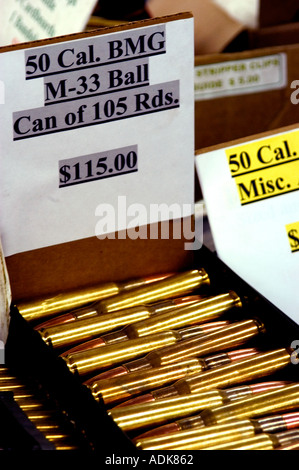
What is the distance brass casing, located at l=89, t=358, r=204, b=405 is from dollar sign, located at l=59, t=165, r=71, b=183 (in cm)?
25

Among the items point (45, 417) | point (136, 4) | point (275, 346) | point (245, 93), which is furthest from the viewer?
point (136, 4)

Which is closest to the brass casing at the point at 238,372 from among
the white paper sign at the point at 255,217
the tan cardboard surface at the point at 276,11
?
the white paper sign at the point at 255,217

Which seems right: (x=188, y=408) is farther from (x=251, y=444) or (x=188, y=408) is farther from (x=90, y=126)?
(x=90, y=126)

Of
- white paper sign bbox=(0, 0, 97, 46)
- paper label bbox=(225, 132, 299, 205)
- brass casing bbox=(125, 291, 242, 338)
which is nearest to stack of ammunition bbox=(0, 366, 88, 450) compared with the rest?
brass casing bbox=(125, 291, 242, 338)

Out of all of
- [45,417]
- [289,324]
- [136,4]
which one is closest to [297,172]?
[289,324]

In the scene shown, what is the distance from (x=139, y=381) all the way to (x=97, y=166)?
272 millimetres

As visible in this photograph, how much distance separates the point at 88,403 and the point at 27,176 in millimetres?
288

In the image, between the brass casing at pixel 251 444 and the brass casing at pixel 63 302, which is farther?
the brass casing at pixel 63 302

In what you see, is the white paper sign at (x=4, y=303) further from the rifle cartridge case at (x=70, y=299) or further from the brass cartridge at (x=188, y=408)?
the brass cartridge at (x=188, y=408)

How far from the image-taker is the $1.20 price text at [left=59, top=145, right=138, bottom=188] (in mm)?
951

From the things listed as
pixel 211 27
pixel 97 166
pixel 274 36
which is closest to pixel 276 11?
pixel 274 36

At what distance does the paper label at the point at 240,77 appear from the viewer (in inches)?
54.8
